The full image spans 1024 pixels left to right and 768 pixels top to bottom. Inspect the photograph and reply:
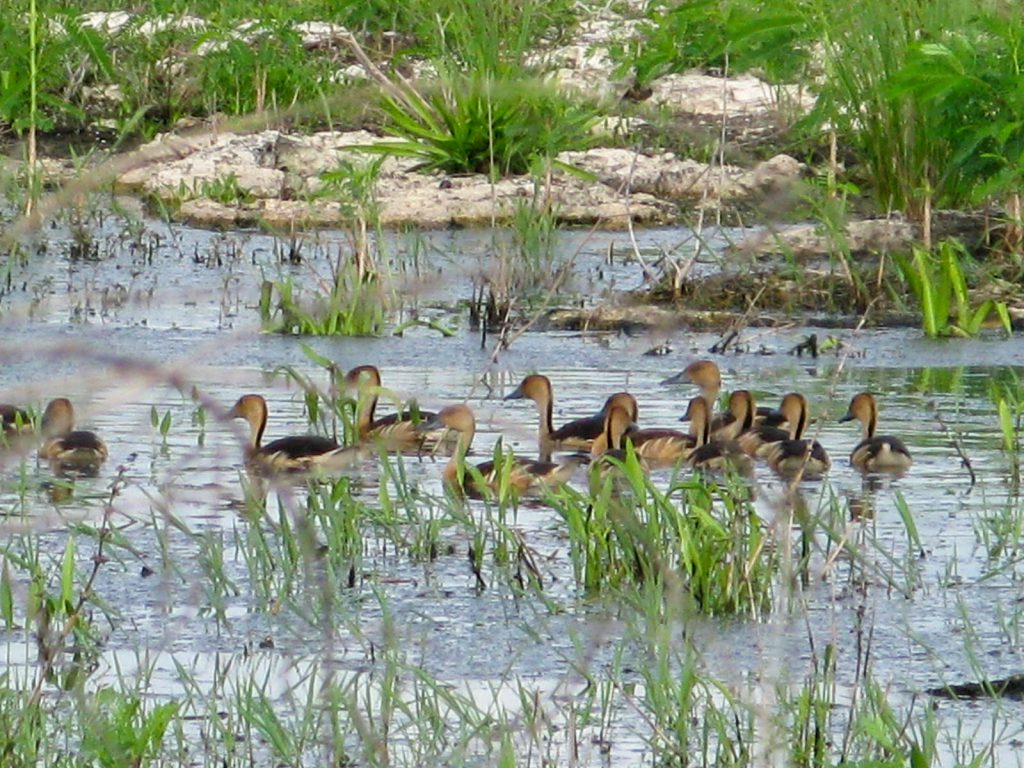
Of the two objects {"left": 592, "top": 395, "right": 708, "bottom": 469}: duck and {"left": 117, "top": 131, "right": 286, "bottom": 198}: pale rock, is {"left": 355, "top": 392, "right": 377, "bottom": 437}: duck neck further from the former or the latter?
{"left": 117, "top": 131, "right": 286, "bottom": 198}: pale rock

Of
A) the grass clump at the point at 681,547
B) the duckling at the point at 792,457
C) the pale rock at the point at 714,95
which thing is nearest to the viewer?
the grass clump at the point at 681,547

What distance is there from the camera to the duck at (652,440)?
7855 millimetres

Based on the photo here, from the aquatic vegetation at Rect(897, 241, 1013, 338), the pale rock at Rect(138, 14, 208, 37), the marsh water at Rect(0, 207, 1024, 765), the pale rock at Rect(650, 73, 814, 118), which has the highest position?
the pale rock at Rect(138, 14, 208, 37)

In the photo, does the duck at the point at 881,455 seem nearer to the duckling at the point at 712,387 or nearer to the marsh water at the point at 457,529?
the marsh water at the point at 457,529

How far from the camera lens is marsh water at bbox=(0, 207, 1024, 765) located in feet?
15.2

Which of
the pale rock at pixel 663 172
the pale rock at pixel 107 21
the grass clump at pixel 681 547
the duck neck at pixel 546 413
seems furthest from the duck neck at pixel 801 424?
the pale rock at pixel 107 21

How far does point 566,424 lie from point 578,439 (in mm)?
319

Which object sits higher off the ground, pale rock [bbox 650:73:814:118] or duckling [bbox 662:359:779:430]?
pale rock [bbox 650:73:814:118]

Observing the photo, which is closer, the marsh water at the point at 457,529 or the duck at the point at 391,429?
the marsh water at the point at 457,529

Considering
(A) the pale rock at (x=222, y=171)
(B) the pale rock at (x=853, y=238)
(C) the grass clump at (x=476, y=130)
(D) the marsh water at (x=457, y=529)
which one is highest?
(C) the grass clump at (x=476, y=130)

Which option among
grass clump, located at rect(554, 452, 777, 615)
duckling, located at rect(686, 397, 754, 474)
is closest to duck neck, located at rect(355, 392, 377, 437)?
duckling, located at rect(686, 397, 754, 474)

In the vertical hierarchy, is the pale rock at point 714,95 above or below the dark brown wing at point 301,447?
above

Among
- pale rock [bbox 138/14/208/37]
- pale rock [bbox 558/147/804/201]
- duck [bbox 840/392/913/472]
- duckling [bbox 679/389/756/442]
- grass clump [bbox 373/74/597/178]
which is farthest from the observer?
pale rock [bbox 138/14/208/37]

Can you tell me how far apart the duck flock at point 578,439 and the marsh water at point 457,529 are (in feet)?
0.40
